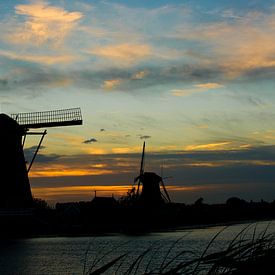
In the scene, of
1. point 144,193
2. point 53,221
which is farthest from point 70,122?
point 144,193

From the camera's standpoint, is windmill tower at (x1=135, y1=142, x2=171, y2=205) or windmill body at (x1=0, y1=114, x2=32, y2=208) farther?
windmill tower at (x1=135, y1=142, x2=171, y2=205)

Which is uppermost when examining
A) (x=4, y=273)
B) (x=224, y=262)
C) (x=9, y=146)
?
(x=9, y=146)

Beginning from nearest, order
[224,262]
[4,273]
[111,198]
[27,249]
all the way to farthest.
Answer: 1. [224,262]
2. [4,273]
3. [27,249]
4. [111,198]

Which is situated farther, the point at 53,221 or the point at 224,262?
the point at 53,221

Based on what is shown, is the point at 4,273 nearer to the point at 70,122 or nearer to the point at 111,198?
the point at 70,122

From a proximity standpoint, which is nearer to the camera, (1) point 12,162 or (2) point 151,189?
(1) point 12,162

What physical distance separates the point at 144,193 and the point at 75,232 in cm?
1409

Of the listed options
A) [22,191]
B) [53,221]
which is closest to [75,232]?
[53,221]

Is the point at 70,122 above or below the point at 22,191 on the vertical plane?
above

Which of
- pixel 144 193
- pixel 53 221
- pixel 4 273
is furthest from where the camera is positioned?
pixel 144 193

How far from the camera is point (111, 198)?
86062 millimetres

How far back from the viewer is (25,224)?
57312 millimetres

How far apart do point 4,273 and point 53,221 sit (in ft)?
123

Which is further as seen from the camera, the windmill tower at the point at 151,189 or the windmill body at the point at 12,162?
the windmill tower at the point at 151,189
